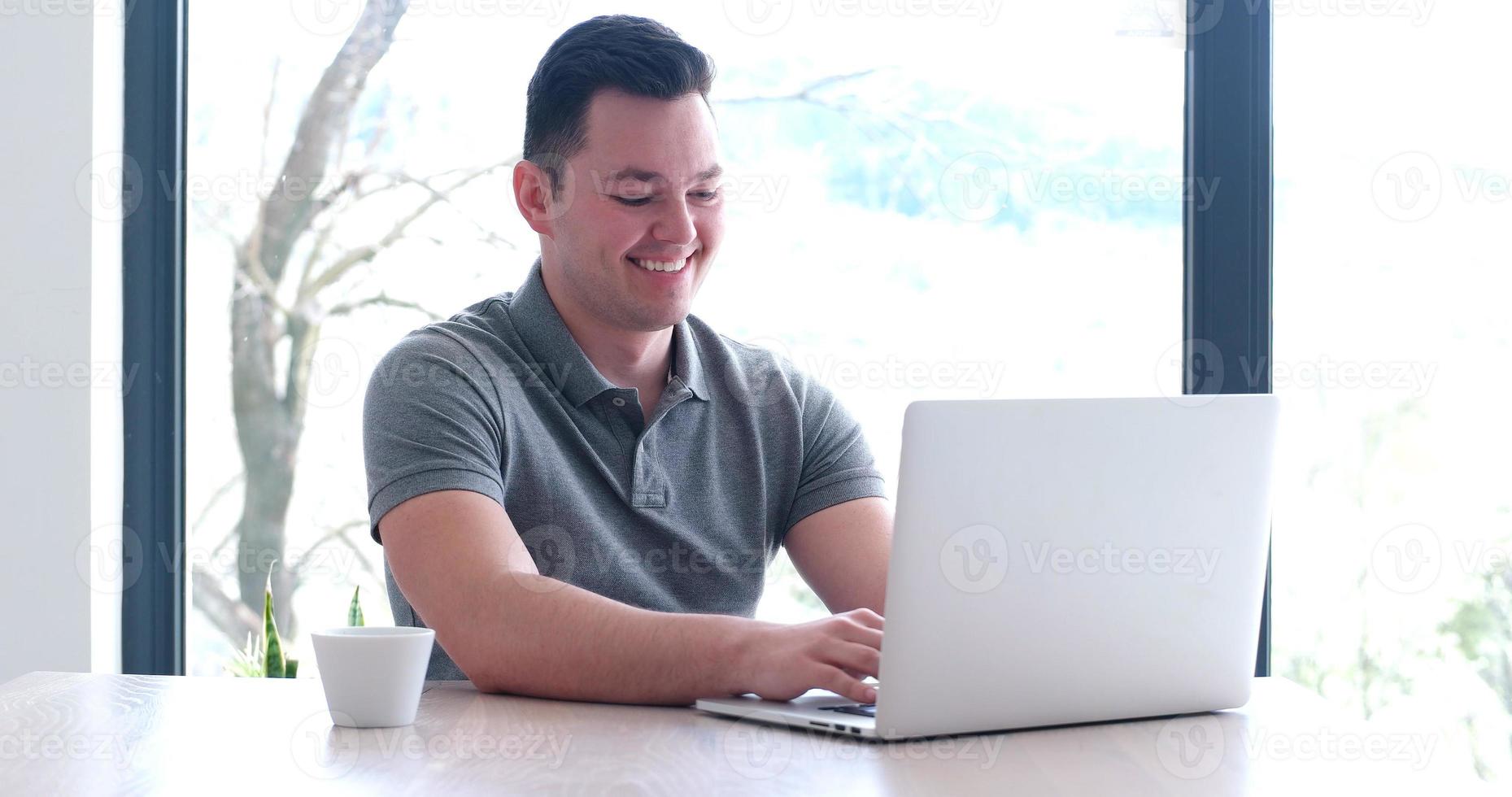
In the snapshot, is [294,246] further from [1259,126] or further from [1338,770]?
[1338,770]

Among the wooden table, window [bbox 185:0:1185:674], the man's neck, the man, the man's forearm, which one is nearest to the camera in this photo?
the wooden table

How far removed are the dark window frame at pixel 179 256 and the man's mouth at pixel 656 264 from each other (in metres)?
1.14

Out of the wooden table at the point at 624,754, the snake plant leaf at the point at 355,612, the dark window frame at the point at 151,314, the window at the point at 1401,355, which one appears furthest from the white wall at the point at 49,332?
the window at the point at 1401,355

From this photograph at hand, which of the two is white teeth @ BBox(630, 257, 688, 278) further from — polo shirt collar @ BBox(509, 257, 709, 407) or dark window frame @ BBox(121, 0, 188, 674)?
dark window frame @ BBox(121, 0, 188, 674)

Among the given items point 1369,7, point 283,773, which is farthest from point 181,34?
point 1369,7

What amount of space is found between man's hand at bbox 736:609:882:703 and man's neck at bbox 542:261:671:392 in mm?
682

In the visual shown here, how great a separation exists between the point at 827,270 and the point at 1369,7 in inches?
44.0

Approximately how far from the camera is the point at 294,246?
2.51 metres

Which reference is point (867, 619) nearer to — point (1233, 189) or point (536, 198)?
point (536, 198)

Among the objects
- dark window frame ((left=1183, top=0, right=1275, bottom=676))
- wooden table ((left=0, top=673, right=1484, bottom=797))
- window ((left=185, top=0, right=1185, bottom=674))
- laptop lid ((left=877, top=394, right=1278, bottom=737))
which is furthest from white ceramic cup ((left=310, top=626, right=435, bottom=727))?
dark window frame ((left=1183, top=0, right=1275, bottom=676))

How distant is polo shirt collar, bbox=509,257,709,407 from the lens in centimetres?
168

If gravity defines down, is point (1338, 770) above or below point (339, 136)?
below

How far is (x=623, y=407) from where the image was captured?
5.57 ft

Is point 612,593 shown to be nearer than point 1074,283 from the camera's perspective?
Yes
